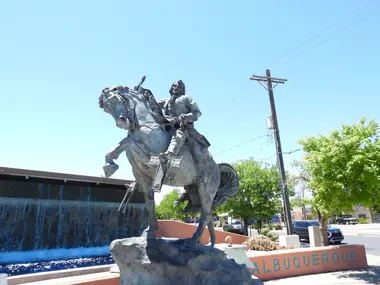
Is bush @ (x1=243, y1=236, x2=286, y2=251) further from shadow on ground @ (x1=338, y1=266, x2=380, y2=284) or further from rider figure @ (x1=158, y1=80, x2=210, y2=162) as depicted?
rider figure @ (x1=158, y1=80, x2=210, y2=162)

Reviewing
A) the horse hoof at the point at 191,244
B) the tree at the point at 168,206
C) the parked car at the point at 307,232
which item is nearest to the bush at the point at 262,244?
the parked car at the point at 307,232

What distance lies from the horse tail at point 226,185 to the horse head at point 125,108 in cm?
206

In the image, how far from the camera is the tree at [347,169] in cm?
950

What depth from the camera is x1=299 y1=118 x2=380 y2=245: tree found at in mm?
9503

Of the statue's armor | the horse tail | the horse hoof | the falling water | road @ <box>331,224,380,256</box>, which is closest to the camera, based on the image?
the horse hoof

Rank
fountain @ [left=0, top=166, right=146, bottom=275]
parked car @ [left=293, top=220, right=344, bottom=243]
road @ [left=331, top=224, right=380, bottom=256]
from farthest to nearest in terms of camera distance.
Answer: parked car @ [left=293, top=220, right=344, bottom=243] < road @ [left=331, top=224, right=380, bottom=256] < fountain @ [left=0, top=166, right=146, bottom=275]

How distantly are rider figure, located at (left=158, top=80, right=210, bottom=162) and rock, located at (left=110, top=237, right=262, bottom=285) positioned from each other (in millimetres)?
1685

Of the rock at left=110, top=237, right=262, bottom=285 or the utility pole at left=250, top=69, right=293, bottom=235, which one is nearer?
the rock at left=110, top=237, right=262, bottom=285

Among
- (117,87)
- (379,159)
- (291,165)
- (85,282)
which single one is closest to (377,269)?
(379,159)

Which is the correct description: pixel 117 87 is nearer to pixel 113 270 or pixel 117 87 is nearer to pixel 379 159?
pixel 113 270

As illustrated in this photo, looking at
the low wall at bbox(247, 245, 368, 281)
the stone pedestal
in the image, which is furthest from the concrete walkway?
the stone pedestal

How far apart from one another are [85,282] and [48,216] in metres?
12.6

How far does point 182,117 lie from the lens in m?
5.36

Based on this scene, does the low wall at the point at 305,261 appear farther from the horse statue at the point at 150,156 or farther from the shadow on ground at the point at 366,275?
the horse statue at the point at 150,156
